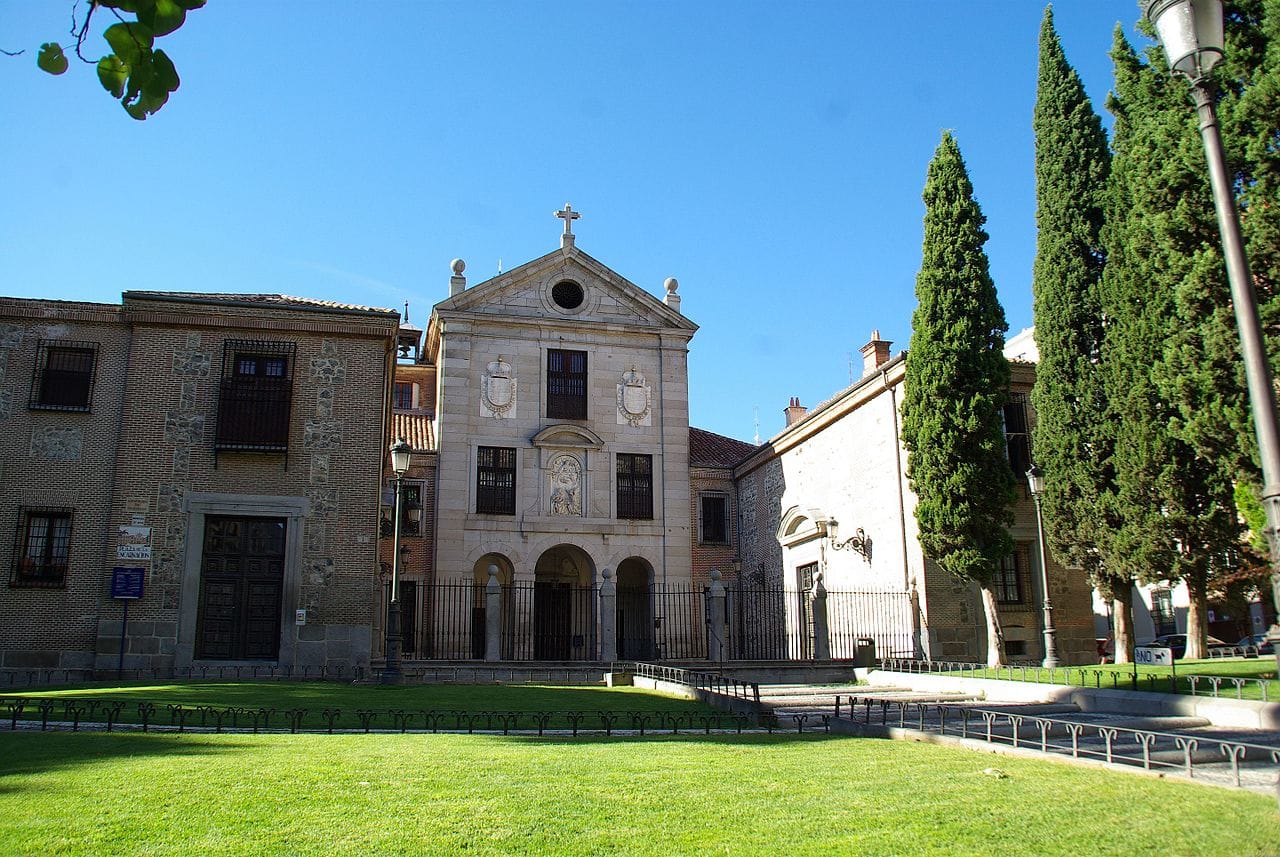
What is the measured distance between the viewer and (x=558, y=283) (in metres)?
30.0

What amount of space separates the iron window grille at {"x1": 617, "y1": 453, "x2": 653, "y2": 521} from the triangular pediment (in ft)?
14.1

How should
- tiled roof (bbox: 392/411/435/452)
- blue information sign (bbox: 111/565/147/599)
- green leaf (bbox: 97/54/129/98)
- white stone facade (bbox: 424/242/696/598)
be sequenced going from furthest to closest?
1. tiled roof (bbox: 392/411/435/452)
2. white stone facade (bbox: 424/242/696/598)
3. blue information sign (bbox: 111/565/147/599)
4. green leaf (bbox: 97/54/129/98)

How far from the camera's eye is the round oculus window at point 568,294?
3006 centimetres

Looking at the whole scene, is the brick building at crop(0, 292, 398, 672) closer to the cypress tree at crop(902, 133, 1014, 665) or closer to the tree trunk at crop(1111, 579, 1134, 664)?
the cypress tree at crop(902, 133, 1014, 665)

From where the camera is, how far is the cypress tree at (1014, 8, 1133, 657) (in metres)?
20.8

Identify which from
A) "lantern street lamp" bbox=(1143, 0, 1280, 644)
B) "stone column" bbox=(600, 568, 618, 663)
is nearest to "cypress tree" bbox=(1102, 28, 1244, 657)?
"lantern street lamp" bbox=(1143, 0, 1280, 644)

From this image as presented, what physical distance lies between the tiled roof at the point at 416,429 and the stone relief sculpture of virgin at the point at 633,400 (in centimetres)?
576

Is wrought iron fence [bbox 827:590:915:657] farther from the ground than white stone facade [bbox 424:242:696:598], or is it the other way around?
white stone facade [bbox 424:242:696:598]

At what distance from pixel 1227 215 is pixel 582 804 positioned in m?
5.61

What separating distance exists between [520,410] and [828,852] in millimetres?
23969

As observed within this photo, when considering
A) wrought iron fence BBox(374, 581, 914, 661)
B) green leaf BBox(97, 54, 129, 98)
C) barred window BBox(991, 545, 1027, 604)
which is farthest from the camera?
wrought iron fence BBox(374, 581, 914, 661)

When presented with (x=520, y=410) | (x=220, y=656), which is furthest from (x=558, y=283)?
(x=220, y=656)

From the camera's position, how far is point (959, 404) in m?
21.4

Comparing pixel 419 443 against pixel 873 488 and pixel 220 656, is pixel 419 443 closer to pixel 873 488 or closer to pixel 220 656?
pixel 220 656
